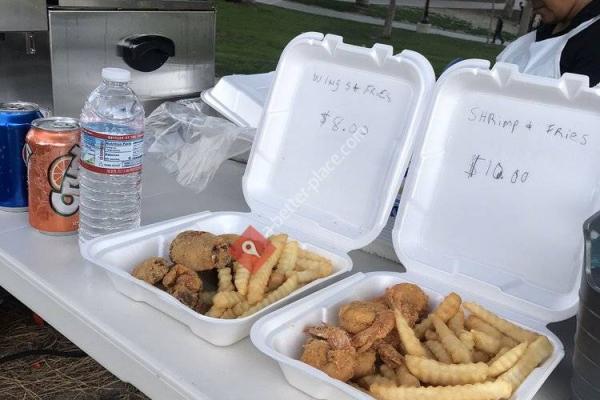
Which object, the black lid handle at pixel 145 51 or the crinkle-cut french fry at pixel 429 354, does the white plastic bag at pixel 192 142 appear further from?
the crinkle-cut french fry at pixel 429 354

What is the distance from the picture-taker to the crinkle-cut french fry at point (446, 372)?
0.71 m

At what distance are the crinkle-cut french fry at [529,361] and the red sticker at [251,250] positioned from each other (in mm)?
414

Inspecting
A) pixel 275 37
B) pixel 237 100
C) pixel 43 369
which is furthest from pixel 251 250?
pixel 275 37

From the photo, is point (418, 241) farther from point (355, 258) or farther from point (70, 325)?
point (70, 325)

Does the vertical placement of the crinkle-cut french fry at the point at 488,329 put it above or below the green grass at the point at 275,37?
above

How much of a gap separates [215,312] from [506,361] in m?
0.41

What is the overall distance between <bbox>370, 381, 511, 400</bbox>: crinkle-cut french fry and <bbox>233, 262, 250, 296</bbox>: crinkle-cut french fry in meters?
0.29

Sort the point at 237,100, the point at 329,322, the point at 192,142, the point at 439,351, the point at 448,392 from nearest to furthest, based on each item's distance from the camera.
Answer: the point at 448,392
the point at 439,351
the point at 329,322
the point at 192,142
the point at 237,100

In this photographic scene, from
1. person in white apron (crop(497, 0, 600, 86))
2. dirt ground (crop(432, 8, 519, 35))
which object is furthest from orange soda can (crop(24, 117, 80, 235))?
dirt ground (crop(432, 8, 519, 35))

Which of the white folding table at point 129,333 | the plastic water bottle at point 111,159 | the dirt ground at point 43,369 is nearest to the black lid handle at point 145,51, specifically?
the plastic water bottle at point 111,159

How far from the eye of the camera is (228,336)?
81 centimetres

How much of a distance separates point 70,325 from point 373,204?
1.93 feet

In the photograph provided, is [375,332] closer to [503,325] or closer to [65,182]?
[503,325]

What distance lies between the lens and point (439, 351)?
782 millimetres
